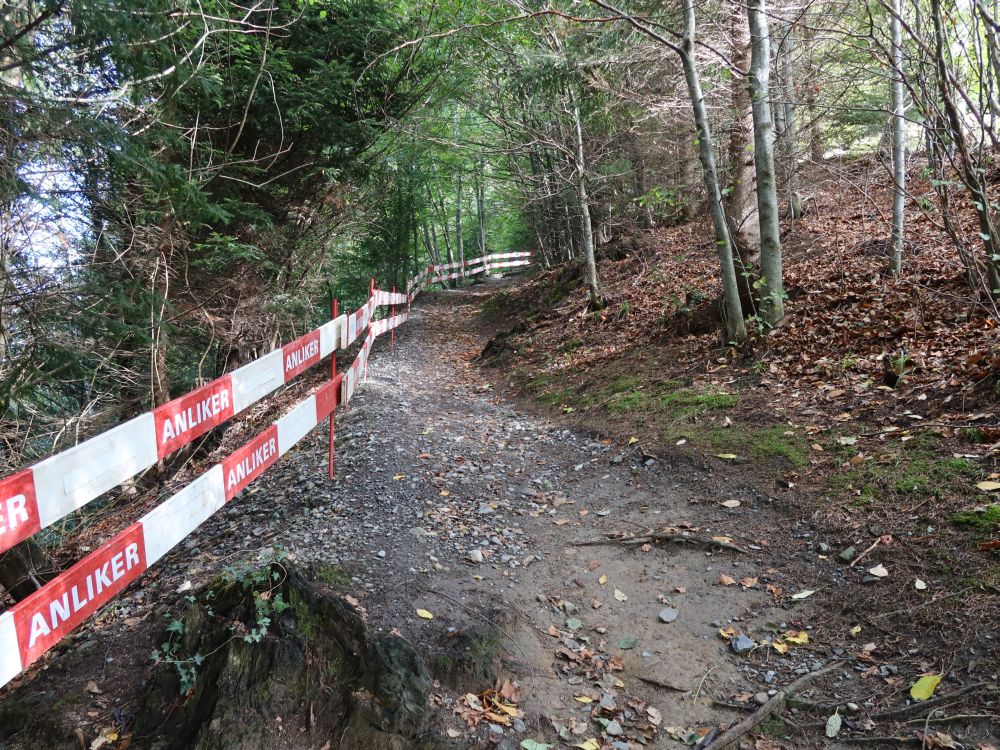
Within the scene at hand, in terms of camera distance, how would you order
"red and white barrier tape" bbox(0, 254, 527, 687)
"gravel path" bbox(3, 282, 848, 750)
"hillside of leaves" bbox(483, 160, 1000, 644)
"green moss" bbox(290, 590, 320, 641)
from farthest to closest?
"hillside of leaves" bbox(483, 160, 1000, 644)
"green moss" bbox(290, 590, 320, 641)
"gravel path" bbox(3, 282, 848, 750)
"red and white barrier tape" bbox(0, 254, 527, 687)

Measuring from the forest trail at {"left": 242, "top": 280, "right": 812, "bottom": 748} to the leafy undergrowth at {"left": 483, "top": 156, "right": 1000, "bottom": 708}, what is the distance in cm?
50

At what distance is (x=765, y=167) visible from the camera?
675 cm

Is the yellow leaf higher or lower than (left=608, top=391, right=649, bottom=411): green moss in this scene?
lower

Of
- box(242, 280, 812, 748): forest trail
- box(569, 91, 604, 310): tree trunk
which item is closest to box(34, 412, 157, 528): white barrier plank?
box(242, 280, 812, 748): forest trail

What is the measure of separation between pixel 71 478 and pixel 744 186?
9.34 metres

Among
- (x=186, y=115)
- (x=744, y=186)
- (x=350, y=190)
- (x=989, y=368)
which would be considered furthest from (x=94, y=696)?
(x=350, y=190)

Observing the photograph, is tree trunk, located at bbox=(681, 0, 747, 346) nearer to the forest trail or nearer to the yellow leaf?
the forest trail

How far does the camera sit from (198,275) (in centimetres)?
972

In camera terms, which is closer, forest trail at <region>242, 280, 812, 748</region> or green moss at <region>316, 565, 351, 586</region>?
forest trail at <region>242, 280, 812, 748</region>

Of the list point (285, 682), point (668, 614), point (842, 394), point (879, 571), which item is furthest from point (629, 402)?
point (285, 682)

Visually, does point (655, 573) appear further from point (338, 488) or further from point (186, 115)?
point (186, 115)

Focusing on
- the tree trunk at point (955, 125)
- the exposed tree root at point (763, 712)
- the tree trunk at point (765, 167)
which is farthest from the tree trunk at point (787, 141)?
the exposed tree root at point (763, 712)

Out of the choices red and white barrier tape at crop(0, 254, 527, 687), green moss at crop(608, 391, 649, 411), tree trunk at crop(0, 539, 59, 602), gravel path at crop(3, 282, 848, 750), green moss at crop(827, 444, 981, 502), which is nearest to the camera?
red and white barrier tape at crop(0, 254, 527, 687)

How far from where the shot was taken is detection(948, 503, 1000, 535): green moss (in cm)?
366
